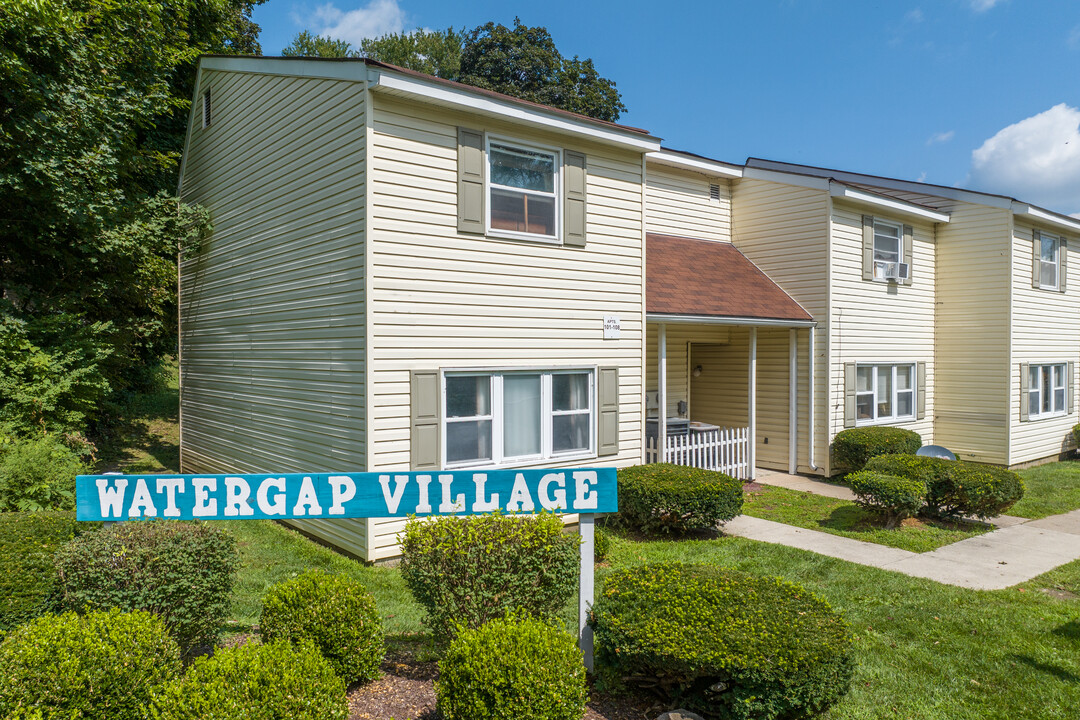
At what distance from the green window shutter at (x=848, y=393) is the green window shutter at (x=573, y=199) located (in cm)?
765

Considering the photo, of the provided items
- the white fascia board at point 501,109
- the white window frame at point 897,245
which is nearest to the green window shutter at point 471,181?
the white fascia board at point 501,109

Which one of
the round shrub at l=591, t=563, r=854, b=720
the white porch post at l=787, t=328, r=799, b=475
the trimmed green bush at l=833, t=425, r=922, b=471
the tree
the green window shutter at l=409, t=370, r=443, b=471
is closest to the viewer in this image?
the round shrub at l=591, t=563, r=854, b=720

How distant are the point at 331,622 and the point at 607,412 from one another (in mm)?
6213

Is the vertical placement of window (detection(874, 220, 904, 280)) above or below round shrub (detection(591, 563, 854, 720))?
above

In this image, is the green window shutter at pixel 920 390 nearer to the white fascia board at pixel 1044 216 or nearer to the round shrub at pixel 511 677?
the white fascia board at pixel 1044 216

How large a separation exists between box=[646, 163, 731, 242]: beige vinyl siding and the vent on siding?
345 inches

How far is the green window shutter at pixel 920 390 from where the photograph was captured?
1588cm

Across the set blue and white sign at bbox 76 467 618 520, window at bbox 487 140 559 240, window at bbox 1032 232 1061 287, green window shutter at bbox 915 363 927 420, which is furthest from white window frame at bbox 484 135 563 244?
window at bbox 1032 232 1061 287

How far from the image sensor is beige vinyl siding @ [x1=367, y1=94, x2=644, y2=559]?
26.5 ft

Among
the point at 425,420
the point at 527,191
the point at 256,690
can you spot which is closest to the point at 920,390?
the point at 527,191

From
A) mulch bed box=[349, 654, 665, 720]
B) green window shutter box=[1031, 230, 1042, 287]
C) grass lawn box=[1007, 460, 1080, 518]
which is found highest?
green window shutter box=[1031, 230, 1042, 287]

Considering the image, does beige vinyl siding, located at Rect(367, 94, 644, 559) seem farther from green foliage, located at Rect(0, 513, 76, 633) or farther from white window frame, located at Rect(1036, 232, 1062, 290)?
white window frame, located at Rect(1036, 232, 1062, 290)

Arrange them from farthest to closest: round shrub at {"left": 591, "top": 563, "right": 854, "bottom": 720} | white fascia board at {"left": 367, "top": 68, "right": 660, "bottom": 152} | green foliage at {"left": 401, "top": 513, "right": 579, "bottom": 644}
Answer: white fascia board at {"left": 367, "top": 68, "right": 660, "bottom": 152}, green foliage at {"left": 401, "top": 513, "right": 579, "bottom": 644}, round shrub at {"left": 591, "top": 563, "right": 854, "bottom": 720}

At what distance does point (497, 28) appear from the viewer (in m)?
34.0
